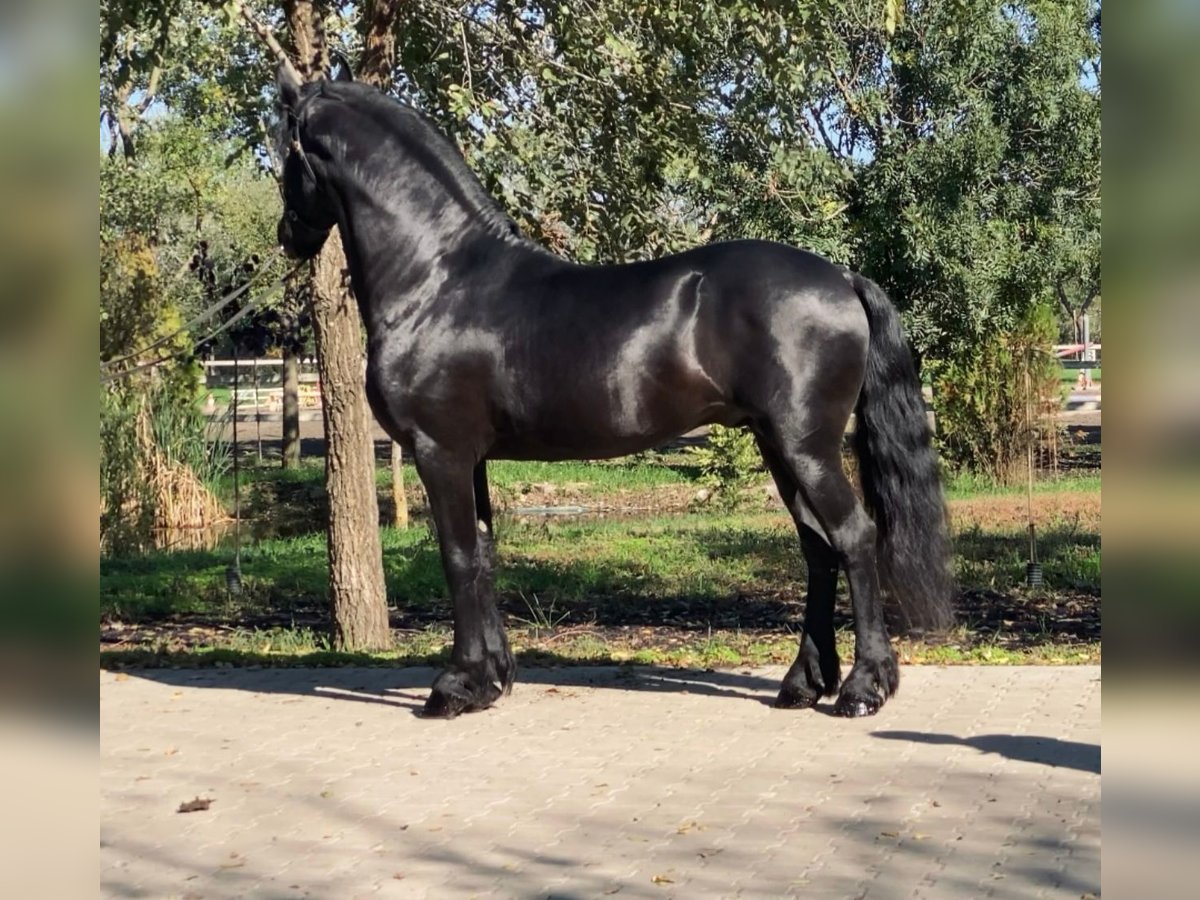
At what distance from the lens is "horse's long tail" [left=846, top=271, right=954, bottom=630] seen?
6512 millimetres

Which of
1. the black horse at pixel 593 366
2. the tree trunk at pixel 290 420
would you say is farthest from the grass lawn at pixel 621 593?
the tree trunk at pixel 290 420

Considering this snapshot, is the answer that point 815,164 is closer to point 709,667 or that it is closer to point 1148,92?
point 709,667

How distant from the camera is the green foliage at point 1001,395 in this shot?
755 inches

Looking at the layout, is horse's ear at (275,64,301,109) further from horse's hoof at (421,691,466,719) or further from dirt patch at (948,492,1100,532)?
dirt patch at (948,492,1100,532)

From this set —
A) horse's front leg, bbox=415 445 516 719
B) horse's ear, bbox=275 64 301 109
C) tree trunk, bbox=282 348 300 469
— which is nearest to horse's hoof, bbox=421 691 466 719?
horse's front leg, bbox=415 445 516 719

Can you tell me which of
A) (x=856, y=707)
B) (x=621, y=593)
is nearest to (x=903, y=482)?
(x=856, y=707)

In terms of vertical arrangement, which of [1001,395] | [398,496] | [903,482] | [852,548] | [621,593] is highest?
[1001,395]

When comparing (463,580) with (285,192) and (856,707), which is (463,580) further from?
(285,192)

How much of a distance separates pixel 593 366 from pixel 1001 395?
14311 millimetres

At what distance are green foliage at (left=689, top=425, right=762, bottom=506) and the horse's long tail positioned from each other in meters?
11.8

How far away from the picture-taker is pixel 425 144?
6.70 m

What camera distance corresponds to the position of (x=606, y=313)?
632 centimetres

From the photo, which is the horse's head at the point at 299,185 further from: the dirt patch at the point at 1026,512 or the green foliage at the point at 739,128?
the dirt patch at the point at 1026,512

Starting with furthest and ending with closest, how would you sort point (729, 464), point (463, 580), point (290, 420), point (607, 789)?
1. point (290, 420)
2. point (729, 464)
3. point (463, 580)
4. point (607, 789)
